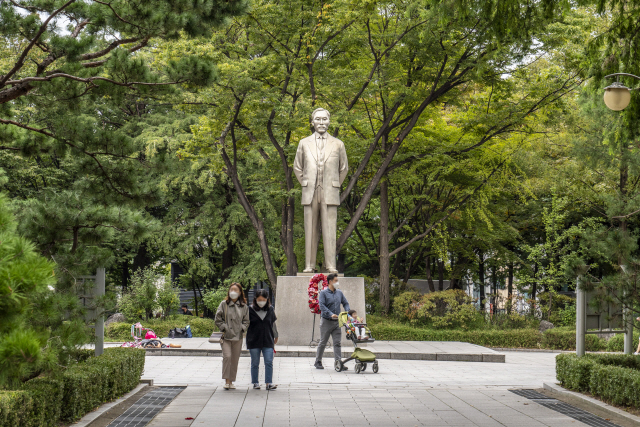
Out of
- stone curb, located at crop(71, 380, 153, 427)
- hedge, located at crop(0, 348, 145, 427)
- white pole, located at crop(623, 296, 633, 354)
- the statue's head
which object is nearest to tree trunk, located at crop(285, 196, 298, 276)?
the statue's head

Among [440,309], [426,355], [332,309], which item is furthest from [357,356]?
[440,309]

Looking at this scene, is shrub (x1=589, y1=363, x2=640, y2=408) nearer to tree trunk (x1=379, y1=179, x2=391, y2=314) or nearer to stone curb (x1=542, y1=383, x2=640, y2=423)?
stone curb (x1=542, y1=383, x2=640, y2=423)

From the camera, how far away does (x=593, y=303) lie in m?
9.74

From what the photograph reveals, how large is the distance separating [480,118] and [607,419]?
1277cm

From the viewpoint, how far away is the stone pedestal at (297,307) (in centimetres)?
1648

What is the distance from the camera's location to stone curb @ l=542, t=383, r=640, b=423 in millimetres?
8181

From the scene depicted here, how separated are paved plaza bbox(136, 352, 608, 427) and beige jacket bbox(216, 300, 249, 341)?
33.6 inches

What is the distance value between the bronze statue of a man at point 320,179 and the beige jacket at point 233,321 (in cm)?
636

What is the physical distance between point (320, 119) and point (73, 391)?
1028cm

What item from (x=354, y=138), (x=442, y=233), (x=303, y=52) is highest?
(x=303, y=52)

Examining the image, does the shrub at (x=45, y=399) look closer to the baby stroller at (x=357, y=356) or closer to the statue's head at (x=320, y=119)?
the baby stroller at (x=357, y=356)

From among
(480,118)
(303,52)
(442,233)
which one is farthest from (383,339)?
(303,52)

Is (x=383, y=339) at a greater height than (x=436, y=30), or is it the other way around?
(x=436, y=30)

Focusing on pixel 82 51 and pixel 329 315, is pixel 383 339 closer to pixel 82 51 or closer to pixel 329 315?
pixel 329 315
